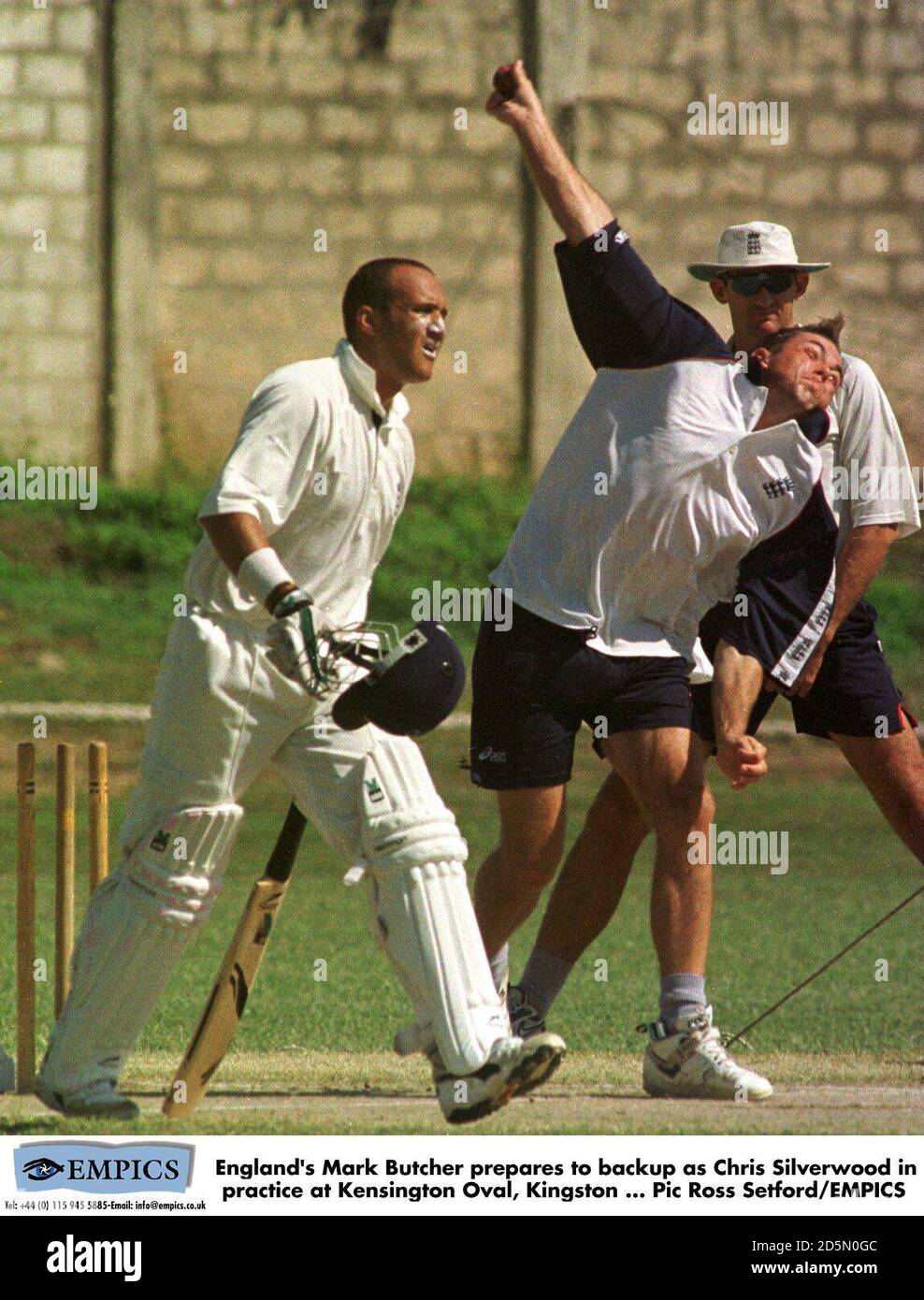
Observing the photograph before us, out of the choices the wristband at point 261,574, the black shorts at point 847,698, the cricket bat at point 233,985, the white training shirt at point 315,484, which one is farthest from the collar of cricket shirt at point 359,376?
the black shorts at point 847,698

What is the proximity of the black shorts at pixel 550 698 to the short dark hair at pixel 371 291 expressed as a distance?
82 cm

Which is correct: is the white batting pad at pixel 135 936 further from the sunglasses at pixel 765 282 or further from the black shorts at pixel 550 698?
the sunglasses at pixel 765 282

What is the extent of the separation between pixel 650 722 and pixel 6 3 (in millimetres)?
A: 10562

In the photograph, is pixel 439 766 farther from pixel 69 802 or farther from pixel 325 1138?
pixel 325 1138

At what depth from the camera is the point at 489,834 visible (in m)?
10.5

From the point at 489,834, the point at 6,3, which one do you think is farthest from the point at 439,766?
the point at 6,3

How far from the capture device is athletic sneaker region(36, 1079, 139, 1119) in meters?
4.71

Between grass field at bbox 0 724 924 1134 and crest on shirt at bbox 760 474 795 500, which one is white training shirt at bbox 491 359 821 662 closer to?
crest on shirt at bbox 760 474 795 500

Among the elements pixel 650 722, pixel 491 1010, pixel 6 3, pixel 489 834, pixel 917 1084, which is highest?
pixel 6 3

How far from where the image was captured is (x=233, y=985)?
486 cm

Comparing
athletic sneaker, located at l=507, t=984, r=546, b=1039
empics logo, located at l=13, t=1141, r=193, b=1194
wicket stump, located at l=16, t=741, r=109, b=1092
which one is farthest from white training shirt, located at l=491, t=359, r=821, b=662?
empics logo, located at l=13, t=1141, r=193, b=1194

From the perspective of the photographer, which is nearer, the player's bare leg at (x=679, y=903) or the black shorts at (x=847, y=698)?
the player's bare leg at (x=679, y=903)

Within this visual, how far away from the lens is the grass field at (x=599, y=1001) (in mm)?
4984

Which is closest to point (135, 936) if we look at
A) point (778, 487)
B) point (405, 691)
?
point (405, 691)
